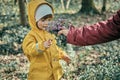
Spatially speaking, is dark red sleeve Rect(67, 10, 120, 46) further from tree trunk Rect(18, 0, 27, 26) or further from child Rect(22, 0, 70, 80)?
tree trunk Rect(18, 0, 27, 26)

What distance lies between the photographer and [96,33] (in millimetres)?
4832

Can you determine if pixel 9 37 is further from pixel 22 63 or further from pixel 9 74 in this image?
pixel 9 74

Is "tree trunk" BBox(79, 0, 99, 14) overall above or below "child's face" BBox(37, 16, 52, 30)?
below

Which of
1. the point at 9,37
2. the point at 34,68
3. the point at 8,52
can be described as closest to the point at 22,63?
the point at 8,52

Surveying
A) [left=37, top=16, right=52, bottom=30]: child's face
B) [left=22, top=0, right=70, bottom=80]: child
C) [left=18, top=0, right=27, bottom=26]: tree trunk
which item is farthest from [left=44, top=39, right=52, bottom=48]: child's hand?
[left=18, top=0, right=27, bottom=26]: tree trunk

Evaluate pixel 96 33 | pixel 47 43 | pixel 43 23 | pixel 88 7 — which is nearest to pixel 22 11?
pixel 88 7

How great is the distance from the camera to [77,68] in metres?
10.0

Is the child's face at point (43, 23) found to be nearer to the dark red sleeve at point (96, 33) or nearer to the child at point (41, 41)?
the child at point (41, 41)

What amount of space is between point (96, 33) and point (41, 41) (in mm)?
1266

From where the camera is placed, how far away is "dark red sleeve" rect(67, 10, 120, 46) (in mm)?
4637

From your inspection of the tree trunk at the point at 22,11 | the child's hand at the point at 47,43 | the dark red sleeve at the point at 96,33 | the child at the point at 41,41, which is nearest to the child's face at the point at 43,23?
the child at the point at 41,41

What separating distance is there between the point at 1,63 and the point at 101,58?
280 centimetres

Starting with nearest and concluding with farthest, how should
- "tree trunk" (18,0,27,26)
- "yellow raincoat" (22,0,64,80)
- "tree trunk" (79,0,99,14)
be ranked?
1. "yellow raincoat" (22,0,64,80)
2. "tree trunk" (18,0,27,26)
3. "tree trunk" (79,0,99,14)

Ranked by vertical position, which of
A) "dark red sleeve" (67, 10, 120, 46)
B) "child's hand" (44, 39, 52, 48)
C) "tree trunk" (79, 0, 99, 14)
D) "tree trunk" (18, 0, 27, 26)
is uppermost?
"dark red sleeve" (67, 10, 120, 46)
